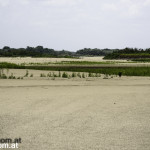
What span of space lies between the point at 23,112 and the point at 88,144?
104 inches

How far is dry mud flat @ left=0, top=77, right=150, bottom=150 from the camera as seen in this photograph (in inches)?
190

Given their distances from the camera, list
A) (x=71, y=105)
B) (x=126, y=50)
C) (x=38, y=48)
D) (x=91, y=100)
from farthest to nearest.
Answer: (x=38, y=48) → (x=126, y=50) → (x=91, y=100) → (x=71, y=105)

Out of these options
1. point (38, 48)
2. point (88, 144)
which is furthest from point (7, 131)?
point (38, 48)

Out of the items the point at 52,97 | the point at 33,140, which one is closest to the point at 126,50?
the point at 52,97

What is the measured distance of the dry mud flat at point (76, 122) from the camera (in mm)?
4832

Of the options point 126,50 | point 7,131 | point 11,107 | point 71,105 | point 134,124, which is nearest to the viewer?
point 7,131

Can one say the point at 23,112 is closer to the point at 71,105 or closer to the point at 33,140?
the point at 71,105

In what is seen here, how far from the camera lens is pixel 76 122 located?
20.1ft

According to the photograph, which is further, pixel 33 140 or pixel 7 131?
pixel 7 131

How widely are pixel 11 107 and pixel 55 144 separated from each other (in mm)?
3112

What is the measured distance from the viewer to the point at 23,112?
6.97m

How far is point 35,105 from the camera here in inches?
312

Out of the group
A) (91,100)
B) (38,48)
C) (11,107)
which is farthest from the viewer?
(38,48)

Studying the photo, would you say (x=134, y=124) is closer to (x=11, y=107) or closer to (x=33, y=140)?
(x=33, y=140)
